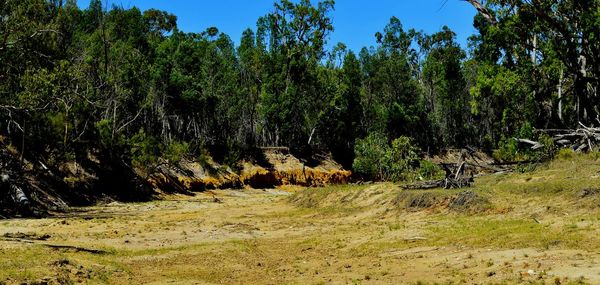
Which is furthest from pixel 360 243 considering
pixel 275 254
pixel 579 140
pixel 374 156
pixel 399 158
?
pixel 374 156

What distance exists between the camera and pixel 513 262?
38.7ft

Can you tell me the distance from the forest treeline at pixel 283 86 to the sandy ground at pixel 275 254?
23.1ft

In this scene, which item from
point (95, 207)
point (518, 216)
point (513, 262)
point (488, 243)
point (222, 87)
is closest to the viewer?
point (513, 262)

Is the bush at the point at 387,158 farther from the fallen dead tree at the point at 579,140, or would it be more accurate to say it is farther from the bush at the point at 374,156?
the fallen dead tree at the point at 579,140

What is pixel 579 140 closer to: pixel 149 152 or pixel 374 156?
pixel 374 156

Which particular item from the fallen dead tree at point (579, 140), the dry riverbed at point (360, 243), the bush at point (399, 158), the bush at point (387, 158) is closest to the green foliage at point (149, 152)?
the dry riverbed at point (360, 243)

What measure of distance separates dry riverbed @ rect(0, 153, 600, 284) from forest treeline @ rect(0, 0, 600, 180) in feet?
24.5

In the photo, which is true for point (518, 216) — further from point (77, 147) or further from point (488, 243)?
point (77, 147)

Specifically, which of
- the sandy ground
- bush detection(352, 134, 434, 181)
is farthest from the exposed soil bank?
bush detection(352, 134, 434, 181)

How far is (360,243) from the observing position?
17984 mm

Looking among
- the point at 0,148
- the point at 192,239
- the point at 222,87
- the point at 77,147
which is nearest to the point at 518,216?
the point at 192,239

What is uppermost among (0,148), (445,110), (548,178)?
(445,110)

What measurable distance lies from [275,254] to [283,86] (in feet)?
159

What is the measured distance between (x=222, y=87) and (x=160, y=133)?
890cm
